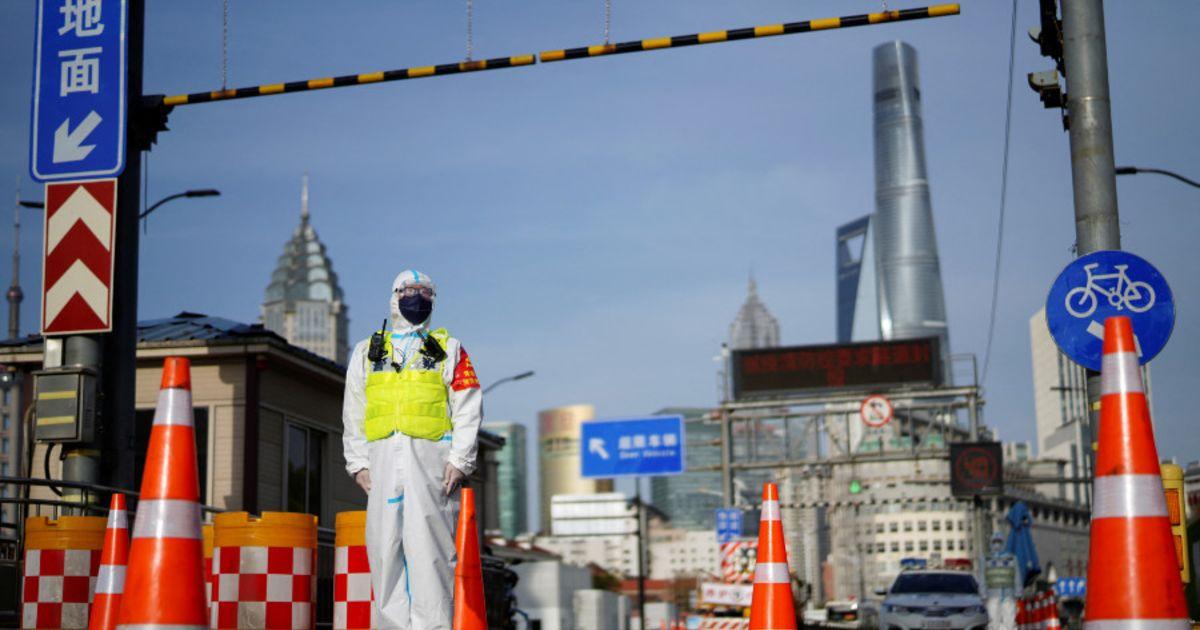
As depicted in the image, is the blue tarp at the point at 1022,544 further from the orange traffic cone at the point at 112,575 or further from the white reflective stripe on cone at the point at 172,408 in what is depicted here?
the white reflective stripe on cone at the point at 172,408

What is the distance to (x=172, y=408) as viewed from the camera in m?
4.92

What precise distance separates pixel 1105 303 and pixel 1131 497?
16.2 ft

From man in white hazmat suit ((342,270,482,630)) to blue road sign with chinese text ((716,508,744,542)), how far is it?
121ft

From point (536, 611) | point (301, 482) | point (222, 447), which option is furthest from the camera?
point (536, 611)

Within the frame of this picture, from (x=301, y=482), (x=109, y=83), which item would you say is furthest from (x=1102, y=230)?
(x=301, y=482)

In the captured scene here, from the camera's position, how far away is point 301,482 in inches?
904

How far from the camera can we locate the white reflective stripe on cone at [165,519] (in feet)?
15.8

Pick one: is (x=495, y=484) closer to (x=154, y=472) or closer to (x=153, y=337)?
(x=153, y=337)

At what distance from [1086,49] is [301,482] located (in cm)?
1556

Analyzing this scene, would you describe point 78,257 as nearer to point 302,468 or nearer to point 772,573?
point 302,468

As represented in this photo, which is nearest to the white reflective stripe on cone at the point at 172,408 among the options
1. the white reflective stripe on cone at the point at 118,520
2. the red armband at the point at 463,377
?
the red armband at the point at 463,377

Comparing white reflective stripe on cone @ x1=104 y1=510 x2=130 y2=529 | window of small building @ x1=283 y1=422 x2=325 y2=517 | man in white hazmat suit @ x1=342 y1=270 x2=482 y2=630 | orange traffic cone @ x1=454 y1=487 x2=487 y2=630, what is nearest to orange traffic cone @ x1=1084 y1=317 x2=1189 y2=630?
orange traffic cone @ x1=454 y1=487 x2=487 y2=630

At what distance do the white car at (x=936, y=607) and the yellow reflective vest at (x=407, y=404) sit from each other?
16488mm

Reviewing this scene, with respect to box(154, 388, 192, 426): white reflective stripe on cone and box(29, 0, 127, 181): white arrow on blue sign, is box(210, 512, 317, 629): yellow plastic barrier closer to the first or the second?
box(154, 388, 192, 426): white reflective stripe on cone
